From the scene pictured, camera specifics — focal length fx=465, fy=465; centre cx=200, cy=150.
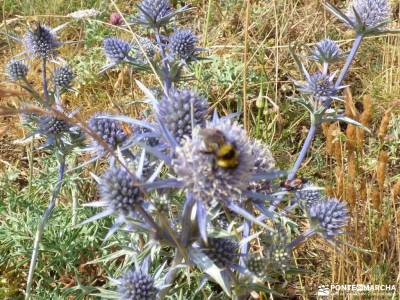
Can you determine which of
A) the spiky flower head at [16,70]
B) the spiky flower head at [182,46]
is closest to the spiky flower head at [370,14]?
the spiky flower head at [182,46]

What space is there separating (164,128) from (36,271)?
1.41m

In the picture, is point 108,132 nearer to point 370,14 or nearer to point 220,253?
point 220,253

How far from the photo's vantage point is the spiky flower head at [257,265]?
1412 mm

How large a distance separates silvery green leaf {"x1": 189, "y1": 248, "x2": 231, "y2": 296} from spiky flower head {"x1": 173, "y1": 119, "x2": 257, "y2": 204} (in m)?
0.17

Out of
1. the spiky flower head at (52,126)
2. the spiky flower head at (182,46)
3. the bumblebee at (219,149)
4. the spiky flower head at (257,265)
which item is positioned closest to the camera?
the bumblebee at (219,149)

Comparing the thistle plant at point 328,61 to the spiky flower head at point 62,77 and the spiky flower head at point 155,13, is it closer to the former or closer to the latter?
Answer: the spiky flower head at point 155,13

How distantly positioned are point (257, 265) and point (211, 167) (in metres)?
0.51

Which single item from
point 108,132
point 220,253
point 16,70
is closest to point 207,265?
point 220,253

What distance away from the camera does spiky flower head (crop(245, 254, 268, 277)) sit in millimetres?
1412

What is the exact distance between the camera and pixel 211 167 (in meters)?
1.05

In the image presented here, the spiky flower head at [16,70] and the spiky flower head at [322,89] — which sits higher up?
the spiky flower head at [16,70]

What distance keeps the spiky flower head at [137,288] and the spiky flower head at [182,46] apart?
44.1 inches

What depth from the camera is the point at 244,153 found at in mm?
1090

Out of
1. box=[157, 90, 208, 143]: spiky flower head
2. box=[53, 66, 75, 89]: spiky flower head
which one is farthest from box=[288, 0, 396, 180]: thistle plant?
box=[53, 66, 75, 89]: spiky flower head
